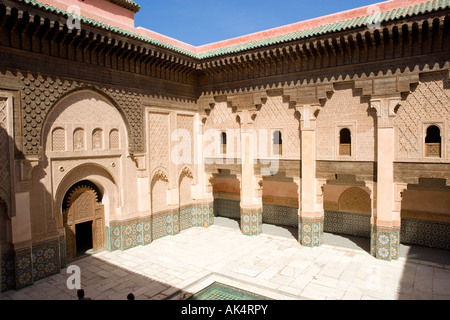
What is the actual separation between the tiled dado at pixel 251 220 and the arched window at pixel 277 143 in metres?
1.82

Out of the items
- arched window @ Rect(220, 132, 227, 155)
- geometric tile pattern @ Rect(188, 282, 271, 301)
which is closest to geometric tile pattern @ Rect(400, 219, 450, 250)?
geometric tile pattern @ Rect(188, 282, 271, 301)

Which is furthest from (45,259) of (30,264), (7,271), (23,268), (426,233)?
(426,233)

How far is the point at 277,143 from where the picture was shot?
905cm

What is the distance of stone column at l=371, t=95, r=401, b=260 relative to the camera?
23.6 ft

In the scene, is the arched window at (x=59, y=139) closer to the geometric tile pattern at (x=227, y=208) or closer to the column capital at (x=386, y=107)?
the geometric tile pattern at (x=227, y=208)

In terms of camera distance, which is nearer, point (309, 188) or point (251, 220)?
point (309, 188)

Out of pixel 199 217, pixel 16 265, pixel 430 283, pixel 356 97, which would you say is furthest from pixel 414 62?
pixel 16 265

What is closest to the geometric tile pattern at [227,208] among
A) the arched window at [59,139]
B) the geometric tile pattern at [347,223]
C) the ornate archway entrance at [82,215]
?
the geometric tile pattern at [347,223]

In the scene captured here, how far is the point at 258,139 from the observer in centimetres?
922

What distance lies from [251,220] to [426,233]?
15.1 ft

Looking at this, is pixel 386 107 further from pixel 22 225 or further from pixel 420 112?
pixel 22 225

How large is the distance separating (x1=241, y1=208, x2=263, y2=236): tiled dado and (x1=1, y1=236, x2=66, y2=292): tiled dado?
4936mm

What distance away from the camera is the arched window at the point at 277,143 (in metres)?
8.93

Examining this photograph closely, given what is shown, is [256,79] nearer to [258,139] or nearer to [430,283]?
[258,139]
